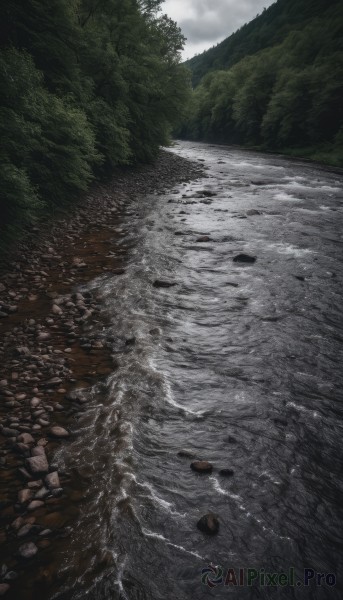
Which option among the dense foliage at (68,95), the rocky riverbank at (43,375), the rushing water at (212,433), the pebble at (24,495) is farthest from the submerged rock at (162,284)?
the pebble at (24,495)

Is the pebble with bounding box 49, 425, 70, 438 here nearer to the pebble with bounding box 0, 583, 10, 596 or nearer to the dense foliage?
the pebble with bounding box 0, 583, 10, 596

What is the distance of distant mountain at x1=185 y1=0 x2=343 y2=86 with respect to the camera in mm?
122562

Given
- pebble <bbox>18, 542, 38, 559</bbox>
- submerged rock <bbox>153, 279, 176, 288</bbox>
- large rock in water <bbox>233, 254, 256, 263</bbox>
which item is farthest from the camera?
large rock in water <bbox>233, 254, 256, 263</bbox>

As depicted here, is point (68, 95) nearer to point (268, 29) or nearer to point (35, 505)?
point (35, 505)

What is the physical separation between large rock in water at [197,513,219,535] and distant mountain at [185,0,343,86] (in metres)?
128

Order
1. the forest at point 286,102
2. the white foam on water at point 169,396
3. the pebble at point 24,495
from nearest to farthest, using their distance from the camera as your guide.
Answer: the pebble at point 24,495, the white foam on water at point 169,396, the forest at point 286,102

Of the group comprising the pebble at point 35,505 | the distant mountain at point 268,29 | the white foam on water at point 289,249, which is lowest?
the pebble at point 35,505

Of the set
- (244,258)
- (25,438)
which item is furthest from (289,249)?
(25,438)

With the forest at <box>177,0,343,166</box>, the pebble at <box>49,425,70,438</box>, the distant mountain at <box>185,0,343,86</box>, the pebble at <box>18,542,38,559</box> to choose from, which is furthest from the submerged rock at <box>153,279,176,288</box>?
the distant mountain at <box>185,0,343,86</box>

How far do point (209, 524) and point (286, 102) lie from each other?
5082 cm

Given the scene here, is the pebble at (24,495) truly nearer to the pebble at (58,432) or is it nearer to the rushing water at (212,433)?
the rushing water at (212,433)

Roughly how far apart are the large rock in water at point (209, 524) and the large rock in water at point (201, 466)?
1.76 ft

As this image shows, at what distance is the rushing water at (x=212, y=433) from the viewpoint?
2.97 meters

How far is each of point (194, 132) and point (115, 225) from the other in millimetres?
85463
